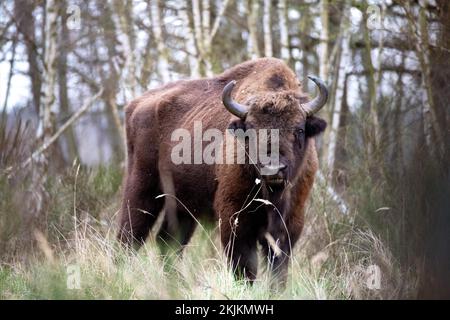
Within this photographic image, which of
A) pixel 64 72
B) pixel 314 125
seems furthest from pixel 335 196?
pixel 64 72

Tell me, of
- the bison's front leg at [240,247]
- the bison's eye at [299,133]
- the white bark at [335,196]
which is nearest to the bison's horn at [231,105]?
the bison's eye at [299,133]

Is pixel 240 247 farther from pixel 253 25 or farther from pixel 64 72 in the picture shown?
pixel 64 72

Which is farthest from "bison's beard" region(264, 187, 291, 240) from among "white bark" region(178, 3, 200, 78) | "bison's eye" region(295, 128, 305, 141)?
"white bark" region(178, 3, 200, 78)

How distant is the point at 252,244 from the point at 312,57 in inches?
421

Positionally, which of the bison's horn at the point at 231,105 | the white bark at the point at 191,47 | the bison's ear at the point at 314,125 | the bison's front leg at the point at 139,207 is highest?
the white bark at the point at 191,47

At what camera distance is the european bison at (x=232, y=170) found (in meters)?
6.70

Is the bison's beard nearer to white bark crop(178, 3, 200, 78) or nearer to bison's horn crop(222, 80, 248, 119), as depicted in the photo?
bison's horn crop(222, 80, 248, 119)

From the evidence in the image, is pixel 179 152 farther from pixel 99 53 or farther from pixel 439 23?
pixel 99 53

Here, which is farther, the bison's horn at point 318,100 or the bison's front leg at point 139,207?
the bison's front leg at point 139,207

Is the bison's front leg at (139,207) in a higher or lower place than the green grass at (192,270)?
higher

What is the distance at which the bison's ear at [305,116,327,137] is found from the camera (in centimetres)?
696

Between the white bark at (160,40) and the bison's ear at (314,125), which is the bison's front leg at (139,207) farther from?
the white bark at (160,40)

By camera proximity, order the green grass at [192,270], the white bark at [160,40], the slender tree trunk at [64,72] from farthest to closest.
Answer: the slender tree trunk at [64,72] → the white bark at [160,40] → the green grass at [192,270]
